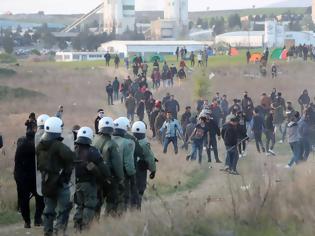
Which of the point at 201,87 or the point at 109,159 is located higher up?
the point at 109,159

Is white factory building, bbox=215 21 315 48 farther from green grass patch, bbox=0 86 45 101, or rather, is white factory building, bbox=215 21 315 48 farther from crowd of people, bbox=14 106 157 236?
crowd of people, bbox=14 106 157 236

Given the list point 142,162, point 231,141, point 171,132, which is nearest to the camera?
point 142,162

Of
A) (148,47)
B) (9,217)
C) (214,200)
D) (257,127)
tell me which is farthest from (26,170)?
(148,47)

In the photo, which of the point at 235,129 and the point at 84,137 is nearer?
the point at 84,137

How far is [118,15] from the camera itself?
14625 cm

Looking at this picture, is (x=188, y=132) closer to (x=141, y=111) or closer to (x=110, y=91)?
(x=141, y=111)

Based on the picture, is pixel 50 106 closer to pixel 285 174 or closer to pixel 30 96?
pixel 30 96

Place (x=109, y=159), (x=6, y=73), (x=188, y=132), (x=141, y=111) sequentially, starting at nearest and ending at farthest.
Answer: (x=109, y=159) → (x=188, y=132) → (x=141, y=111) → (x=6, y=73)

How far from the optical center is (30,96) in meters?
42.9

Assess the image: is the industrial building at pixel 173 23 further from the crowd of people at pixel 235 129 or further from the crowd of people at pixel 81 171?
the crowd of people at pixel 81 171

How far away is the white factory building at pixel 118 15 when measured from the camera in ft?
472

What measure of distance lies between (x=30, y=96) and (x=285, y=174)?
102ft

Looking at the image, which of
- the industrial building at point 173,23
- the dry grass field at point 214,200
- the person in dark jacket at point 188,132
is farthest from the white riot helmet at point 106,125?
the industrial building at point 173,23

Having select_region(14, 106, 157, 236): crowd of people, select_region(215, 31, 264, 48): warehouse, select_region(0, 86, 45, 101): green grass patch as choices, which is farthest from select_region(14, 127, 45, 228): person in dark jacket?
select_region(215, 31, 264, 48): warehouse
